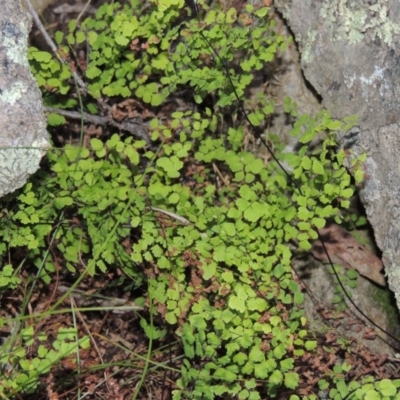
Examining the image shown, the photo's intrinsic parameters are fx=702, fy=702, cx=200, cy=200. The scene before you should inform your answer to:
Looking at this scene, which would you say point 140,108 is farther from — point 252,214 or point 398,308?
point 398,308

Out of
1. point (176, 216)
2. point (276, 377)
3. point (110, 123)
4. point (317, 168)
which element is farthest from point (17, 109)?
point (276, 377)

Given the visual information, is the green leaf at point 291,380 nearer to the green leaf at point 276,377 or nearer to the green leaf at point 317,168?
the green leaf at point 276,377

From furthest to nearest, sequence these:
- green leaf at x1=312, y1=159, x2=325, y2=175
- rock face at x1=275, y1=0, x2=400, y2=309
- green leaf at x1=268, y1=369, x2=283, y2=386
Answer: rock face at x1=275, y1=0, x2=400, y2=309 → green leaf at x1=312, y1=159, x2=325, y2=175 → green leaf at x1=268, y1=369, x2=283, y2=386

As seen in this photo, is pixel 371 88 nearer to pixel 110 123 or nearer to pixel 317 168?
pixel 317 168

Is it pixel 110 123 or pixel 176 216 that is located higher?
pixel 110 123

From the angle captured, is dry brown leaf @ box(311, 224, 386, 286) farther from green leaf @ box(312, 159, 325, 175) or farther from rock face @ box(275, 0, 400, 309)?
green leaf @ box(312, 159, 325, 175)

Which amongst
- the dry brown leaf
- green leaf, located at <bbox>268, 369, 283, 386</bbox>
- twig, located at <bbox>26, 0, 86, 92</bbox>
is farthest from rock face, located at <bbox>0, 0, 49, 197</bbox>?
the dry brown leaf
